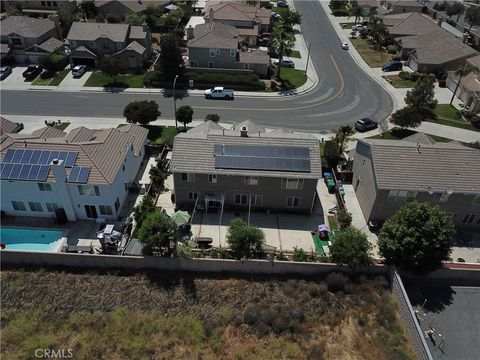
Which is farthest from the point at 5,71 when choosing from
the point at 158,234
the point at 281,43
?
the point at 158,234

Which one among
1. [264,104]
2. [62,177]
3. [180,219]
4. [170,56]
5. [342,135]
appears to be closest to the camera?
[180,219]

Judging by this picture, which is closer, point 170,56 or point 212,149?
point 212,149

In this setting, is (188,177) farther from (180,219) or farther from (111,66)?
(111,66)

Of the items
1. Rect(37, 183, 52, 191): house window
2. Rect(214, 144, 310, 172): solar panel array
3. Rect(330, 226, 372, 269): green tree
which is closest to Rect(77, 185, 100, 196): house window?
Rect(37, 183, 52, 191): house window

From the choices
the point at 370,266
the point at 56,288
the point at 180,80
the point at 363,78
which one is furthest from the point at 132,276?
the point at 363,78

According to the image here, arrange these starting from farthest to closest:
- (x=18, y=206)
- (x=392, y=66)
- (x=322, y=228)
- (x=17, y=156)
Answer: (x=392, y=66), (x=18, y=206), (x=322, y=228), (x=17, y=156)

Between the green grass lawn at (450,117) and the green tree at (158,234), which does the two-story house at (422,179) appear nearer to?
the green tree at (158,234)
